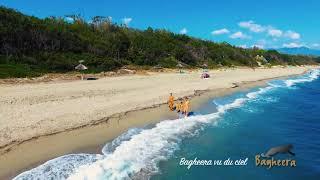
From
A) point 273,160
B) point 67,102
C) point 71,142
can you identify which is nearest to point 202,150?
point 273,160

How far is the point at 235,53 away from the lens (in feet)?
262

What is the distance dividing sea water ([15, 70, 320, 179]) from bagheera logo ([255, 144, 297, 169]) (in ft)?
0.76

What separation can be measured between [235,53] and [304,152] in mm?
65198

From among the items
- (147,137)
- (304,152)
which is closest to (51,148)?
(147,137)

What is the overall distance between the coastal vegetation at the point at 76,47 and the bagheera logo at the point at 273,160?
1950 cm

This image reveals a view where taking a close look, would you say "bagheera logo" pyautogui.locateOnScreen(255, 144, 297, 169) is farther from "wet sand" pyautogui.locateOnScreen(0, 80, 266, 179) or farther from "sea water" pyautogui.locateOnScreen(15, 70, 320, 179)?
"wet sand" pyautogui.locateOnScreen(0, 80, 266, 179)

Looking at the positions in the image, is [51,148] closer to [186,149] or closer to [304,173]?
[186,149]

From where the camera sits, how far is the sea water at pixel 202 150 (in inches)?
480

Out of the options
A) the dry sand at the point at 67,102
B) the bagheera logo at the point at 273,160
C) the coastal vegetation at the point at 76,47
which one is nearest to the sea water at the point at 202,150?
the bagheera logo at the point at 273,160

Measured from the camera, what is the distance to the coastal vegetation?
32469 mm

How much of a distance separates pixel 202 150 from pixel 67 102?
9.06m

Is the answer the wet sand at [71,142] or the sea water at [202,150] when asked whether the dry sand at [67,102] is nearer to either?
the wet sand at [71,142]

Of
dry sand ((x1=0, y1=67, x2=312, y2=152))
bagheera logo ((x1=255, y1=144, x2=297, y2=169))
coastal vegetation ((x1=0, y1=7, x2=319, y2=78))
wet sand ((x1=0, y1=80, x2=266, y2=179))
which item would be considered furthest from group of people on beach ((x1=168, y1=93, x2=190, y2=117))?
coastal vegetation ((x1=0, y1=7, x2=319, y2=78))

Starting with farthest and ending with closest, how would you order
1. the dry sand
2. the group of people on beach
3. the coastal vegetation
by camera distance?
the coastal vegetation < the group of people on beach < the dry sand
